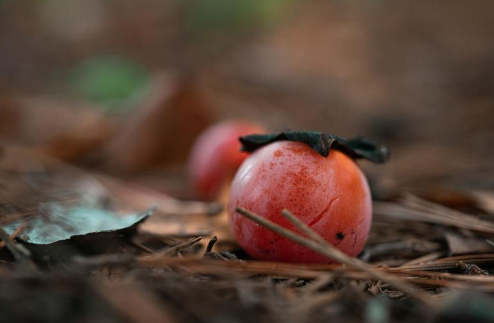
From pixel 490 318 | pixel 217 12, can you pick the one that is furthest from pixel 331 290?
pixel 217 12

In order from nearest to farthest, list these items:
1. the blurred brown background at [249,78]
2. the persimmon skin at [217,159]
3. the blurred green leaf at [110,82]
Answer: the persimmon skin at [217,159], the blurred brown background at [249,78], the blurred green leaf at [110,82]

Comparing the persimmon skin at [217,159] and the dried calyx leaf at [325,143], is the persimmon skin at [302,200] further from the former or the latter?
the persimmon skin at [217,159]

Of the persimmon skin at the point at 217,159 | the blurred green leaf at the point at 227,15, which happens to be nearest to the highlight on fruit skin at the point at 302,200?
the persimmon skin at the point at 217,159

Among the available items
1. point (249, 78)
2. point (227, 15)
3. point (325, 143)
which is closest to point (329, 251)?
point (325, 143)

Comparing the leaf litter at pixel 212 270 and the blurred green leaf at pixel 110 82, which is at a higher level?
the blurred green leaf at pixel 110 82

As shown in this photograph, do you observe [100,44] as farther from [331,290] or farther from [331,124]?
[331,290]

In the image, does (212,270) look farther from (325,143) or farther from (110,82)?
(110,82)

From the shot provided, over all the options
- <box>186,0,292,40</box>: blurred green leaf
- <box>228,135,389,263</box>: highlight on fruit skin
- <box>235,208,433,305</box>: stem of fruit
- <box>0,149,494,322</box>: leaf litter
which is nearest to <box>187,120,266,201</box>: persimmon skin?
<box>0,149,494,322</box>: leaf litter

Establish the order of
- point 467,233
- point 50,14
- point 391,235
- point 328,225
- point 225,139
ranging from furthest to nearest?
point 50,14
point 225,139
point 391,235
point 467,233
point 328,225
